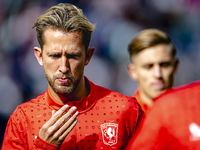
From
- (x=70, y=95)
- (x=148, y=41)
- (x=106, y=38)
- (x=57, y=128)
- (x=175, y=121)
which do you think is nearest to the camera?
(x=175, y=121)

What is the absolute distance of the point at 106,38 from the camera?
532cm

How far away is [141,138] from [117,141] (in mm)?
961

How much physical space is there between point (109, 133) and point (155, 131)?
1027mm

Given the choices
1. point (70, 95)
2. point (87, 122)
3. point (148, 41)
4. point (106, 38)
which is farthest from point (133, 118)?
point (106, 38)

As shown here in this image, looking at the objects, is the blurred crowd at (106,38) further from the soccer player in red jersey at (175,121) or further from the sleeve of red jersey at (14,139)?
the soccer player in red jersey at (175,121)

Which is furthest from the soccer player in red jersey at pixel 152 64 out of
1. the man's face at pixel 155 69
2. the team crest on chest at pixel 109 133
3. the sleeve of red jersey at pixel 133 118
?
the team crest on chest at pixel 109 133

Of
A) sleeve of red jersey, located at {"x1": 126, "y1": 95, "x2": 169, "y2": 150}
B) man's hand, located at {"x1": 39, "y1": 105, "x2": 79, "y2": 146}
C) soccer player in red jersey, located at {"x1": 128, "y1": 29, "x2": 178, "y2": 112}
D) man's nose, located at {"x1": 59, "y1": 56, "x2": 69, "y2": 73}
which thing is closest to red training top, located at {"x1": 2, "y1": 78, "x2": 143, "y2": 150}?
man's hand, located at {"x1": 39, "y1": 105, "x2": 79, "y2": 146}

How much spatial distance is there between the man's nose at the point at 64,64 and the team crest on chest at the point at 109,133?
0.53m

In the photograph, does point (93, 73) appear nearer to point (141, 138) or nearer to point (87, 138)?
point (87, 138)

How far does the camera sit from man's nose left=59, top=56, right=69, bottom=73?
2.19m

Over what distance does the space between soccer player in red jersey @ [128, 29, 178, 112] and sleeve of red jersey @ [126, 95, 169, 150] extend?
4.65 ft

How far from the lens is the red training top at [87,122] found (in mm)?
2330

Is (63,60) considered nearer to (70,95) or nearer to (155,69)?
(70,95)

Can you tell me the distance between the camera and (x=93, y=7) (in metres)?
5.31
